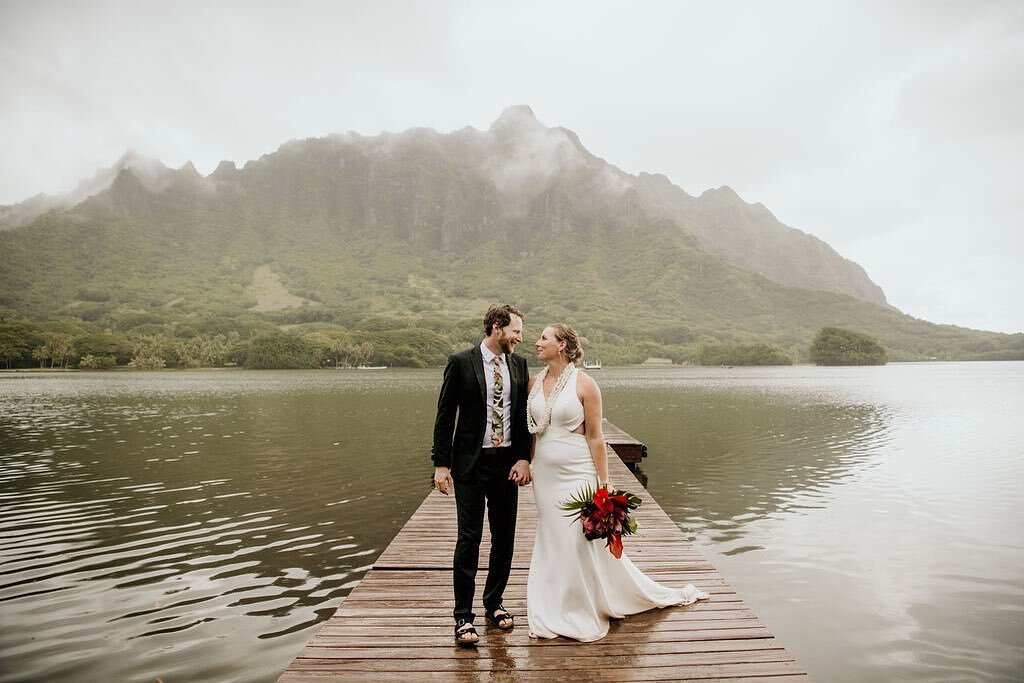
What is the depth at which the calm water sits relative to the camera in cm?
757

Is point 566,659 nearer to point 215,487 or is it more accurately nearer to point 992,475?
point 215,487

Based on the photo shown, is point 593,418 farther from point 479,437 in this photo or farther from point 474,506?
point 474,506

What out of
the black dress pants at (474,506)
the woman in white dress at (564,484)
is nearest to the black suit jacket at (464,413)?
the black dress pants at (474,506)

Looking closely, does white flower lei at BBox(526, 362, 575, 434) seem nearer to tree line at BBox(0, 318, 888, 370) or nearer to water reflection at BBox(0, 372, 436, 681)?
water reflection at BBox(0, 372, 436, 681)

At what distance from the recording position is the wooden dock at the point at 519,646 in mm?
4988

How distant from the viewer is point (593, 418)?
5.70 meters

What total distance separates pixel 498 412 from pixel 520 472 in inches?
24.8

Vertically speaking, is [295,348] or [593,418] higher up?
[295,348]

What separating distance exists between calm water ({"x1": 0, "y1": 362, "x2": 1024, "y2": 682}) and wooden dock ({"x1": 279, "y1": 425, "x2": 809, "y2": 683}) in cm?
161

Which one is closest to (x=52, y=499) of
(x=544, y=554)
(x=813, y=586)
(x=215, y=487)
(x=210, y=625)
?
(x=215, y=487)

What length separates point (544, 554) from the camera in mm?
5926

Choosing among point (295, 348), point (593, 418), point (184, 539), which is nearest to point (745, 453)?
point (184, 539)

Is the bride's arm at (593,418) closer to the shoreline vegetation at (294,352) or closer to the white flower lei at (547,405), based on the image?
the white flower lei at (547,405)

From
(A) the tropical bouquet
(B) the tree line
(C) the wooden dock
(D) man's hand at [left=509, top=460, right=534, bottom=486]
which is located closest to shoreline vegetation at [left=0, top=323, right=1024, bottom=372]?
(B) the tree line
